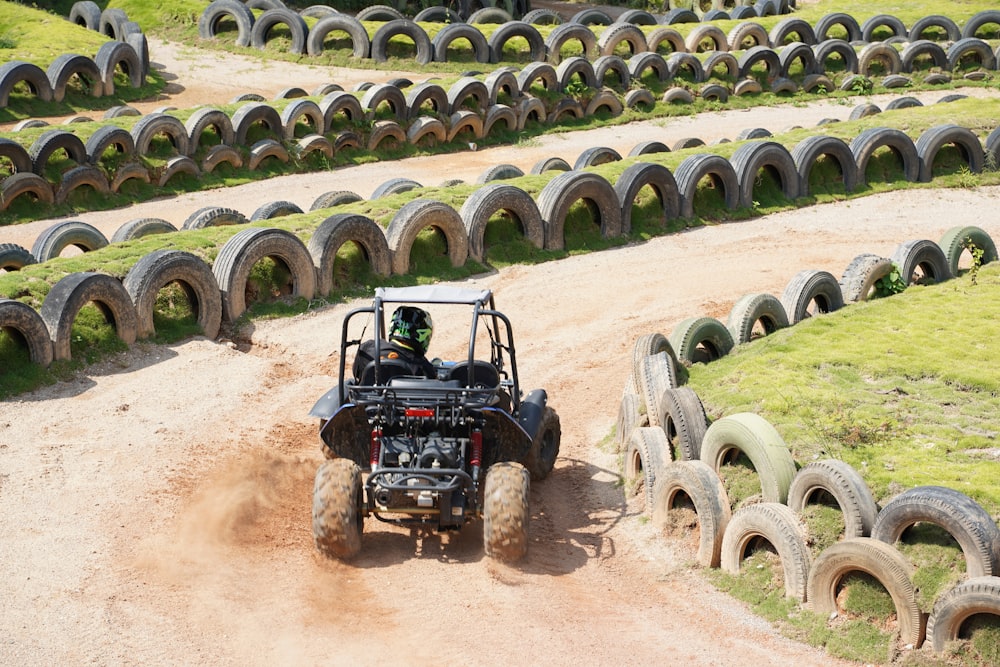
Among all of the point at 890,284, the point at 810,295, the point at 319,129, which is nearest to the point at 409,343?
the point at 810,295

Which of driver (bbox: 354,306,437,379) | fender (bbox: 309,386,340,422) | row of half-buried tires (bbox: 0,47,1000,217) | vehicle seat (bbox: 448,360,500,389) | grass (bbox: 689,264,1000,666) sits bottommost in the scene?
grass (bbox: 689,264,1000,666)

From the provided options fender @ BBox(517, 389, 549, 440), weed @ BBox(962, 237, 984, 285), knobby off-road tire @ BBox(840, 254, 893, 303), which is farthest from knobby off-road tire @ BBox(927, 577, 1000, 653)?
weed @ BBox(962, 237, 984, 285)

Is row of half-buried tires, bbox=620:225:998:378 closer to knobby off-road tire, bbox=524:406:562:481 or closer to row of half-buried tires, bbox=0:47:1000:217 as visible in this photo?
knobby off-road tire, bbox=524:406:562:481

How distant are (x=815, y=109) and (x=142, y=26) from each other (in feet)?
76.8

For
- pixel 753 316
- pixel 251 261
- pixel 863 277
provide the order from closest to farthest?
pixel 753 316 < pixel 863 277 < pixel 251 261

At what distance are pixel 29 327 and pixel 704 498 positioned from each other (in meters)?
8.56

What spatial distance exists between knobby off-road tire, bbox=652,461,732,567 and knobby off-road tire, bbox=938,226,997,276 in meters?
9.06

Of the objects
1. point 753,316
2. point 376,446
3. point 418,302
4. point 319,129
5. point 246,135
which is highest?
point 319,129

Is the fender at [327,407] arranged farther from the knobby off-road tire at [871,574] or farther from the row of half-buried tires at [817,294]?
the knobby off-road tire at [871,574]

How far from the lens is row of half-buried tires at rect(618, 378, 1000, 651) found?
8812 millimetres

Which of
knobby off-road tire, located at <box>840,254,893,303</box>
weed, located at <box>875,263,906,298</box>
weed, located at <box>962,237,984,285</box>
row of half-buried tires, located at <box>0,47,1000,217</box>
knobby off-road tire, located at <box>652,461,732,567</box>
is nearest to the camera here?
knobby off-road tire, located at <box>652,461,732,567</box>

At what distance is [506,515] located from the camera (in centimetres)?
1014

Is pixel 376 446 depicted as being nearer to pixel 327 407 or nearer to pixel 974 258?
pixel 327 407

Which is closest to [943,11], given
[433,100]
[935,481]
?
[433,100]
